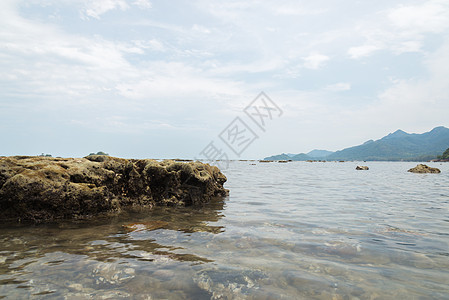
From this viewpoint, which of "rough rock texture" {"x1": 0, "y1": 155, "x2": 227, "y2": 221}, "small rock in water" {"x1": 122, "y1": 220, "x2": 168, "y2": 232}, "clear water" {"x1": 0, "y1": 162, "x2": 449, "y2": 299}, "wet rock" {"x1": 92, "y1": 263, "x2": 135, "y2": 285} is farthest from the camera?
"rough rock texture" {"x1": 0, "y1": 155, "x2": 227, "y2": 221}

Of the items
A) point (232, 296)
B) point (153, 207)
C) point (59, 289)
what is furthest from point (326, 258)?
point (153, 207)

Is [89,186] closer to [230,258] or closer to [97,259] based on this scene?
[97,259]

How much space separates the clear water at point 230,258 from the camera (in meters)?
4.36

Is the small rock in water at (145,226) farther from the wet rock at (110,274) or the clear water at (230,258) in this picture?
the wet rock at (110,274)

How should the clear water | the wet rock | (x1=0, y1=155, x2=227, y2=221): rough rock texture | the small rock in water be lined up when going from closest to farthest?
1. the clear water
2. the wet rock
3. the small rock in water
4. (x1=0, y1=155, x2=227, y2=221): rough rock texture

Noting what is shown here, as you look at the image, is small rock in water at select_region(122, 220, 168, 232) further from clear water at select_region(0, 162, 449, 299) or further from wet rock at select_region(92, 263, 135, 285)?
wet rock at select_region(92, 263, 135, 285)

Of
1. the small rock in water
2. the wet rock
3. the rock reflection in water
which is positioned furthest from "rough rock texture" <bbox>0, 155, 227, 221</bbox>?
the wet rock

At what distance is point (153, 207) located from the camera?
486 inches

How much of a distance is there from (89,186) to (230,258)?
707 cm

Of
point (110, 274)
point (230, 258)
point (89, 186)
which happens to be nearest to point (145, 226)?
point (89, 186)

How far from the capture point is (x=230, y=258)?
19.3ft

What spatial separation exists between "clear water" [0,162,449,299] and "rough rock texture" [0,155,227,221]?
0.89m

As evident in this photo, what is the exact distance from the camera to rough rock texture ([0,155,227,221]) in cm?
870

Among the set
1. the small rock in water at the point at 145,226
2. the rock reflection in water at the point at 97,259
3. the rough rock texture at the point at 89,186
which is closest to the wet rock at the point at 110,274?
the rock reflection in water at the point at 97,259
